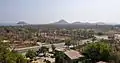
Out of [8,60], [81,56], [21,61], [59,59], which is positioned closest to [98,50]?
[81,56]

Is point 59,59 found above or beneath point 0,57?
beneath

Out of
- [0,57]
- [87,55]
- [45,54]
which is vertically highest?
[0,57]

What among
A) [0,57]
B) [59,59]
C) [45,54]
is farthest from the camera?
[45,54]

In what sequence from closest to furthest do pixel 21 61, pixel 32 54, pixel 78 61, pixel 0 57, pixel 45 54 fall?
pixel 0 57
pixel 21 61
pixel 78 61
pixel 32 54
pixel 45 54

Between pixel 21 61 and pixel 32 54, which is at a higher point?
pixel 21 61

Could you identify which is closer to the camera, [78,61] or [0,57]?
[0,57]

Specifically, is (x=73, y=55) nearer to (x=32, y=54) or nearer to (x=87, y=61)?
(x=87, y=61)

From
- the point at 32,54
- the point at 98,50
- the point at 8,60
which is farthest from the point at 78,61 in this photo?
the point at 32,54

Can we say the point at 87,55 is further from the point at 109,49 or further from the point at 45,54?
the point at 45,54

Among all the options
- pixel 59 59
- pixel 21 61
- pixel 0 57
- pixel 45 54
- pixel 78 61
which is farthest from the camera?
pixel 45 54
